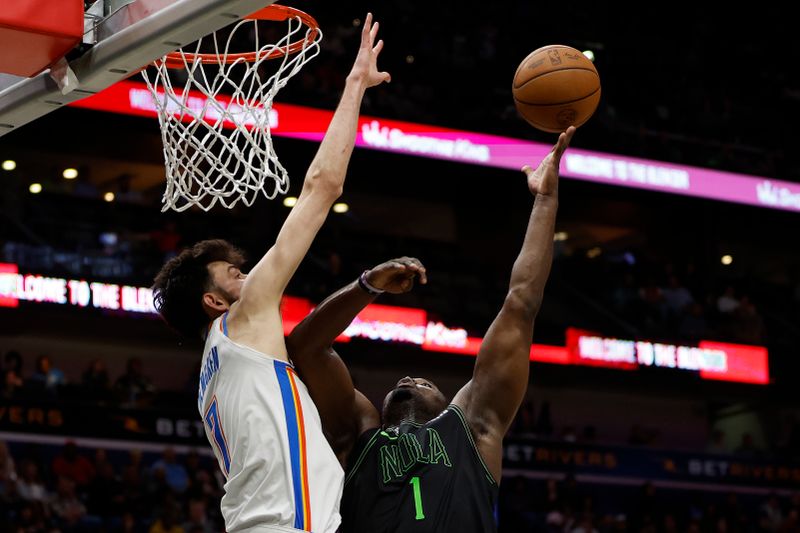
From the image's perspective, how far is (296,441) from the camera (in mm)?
2922

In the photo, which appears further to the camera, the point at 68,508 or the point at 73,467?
the point at 73,467

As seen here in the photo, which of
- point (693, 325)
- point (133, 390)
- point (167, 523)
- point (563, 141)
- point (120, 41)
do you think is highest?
point (693, 325)

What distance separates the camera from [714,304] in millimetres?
16375

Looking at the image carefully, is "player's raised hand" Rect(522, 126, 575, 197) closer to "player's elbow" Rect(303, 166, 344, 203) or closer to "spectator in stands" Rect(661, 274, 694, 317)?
"player's elbow" Rect(303, 166, 344, 203)

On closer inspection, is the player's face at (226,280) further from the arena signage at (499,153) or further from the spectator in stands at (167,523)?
the arena signage at (499,153)

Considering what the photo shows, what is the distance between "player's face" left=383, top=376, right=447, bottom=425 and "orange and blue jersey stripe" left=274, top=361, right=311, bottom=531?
0.65 metres

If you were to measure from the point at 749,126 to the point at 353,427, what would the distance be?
15369mm

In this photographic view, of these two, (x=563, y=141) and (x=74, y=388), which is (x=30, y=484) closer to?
(x=74, y=388)

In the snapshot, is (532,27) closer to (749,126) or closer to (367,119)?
(749,126)

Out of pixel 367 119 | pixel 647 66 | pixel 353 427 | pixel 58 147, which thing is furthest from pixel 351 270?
pixel 353 427

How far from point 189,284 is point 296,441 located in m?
0.57

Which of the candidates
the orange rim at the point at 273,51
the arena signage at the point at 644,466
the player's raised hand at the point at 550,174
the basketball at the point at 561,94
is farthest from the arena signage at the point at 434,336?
the player's raised hand at the point at 550,174

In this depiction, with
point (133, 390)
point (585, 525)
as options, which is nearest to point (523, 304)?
point (585, 525)

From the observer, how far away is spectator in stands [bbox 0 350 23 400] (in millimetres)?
11250
